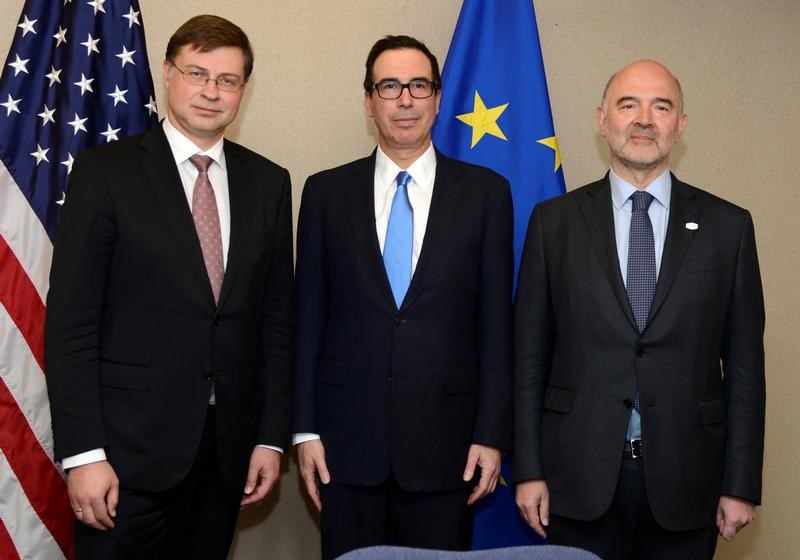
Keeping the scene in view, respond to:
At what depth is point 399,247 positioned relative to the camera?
287 cm

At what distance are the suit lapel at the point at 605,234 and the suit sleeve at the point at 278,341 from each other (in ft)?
3.03

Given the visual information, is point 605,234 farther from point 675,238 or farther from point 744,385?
point 744,385

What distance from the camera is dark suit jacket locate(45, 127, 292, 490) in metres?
2.49

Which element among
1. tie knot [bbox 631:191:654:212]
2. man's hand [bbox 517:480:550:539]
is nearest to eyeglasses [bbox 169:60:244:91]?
tie knot [bbox 631:191:654:212]

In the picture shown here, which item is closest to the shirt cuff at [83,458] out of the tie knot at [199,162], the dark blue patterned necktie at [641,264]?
the tie knot at [199,162]

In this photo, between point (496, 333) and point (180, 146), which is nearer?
point (180, 146)

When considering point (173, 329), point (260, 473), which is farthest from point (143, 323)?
point (260, 473)

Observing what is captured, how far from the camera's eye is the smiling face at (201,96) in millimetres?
2689

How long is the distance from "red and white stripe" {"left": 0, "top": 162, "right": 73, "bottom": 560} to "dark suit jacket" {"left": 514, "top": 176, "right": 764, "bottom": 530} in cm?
153

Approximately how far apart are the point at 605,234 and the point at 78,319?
1518 mm

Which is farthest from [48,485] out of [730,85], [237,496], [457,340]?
[730,85]

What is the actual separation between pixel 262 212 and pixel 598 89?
74.0 inches

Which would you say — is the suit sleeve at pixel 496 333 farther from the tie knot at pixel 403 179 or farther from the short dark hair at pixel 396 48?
the short dark hair at pixel 396 48

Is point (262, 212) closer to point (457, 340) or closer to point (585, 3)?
point (457, 340)
